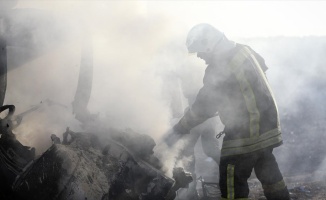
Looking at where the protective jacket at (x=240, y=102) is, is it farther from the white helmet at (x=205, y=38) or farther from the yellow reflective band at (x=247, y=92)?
the white helmet at (x=205, y=38)

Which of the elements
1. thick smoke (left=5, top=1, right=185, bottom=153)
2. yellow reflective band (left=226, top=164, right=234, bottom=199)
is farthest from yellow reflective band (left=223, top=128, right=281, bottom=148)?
thick smoke (left=5, top=1, right=185, bottom=153)

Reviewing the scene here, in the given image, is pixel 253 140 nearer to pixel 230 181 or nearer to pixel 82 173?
pixel 230 181

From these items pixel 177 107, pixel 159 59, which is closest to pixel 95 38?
pixel 159 59

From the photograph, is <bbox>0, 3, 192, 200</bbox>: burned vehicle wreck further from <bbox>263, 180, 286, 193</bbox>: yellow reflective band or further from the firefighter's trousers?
<bbox>263, 180, 286, 193</bbox>: yellow reflective band

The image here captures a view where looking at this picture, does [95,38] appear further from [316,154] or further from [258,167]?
[316,154]

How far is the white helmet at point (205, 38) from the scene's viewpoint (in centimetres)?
257

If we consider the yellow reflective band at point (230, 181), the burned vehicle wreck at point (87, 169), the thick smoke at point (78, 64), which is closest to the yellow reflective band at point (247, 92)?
the yellow reflective band at point (230, 181)

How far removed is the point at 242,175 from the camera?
7.64ft

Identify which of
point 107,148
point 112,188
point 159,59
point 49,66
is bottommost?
point 112,188

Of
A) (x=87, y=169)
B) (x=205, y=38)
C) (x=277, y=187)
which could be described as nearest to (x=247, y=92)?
(x=205, y=38)

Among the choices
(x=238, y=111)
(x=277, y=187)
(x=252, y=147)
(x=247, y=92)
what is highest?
(x=247, y=92)

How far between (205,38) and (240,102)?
67 cm

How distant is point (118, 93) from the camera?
17.3 ft

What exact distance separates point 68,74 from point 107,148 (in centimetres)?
325
